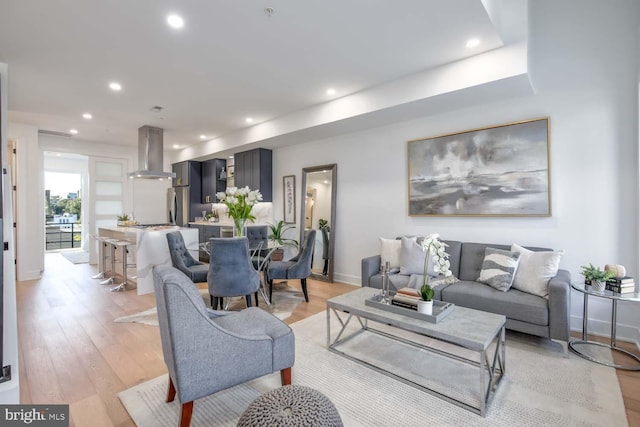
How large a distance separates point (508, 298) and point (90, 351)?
3.94 meters

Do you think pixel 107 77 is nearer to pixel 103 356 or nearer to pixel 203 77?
pixel 203 77

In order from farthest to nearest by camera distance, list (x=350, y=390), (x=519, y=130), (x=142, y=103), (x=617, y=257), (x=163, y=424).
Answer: (x=142, y=103)
(x=519, y=130)
(x=617, y=257)
(x=350, y=390)
(x=163, y=424)

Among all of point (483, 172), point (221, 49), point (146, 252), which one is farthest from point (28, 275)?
point (483, 172)

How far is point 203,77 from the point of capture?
371 cm

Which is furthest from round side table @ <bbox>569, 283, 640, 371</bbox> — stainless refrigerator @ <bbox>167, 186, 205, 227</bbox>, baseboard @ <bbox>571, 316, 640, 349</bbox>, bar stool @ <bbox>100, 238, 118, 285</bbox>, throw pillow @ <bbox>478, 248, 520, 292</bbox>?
stainless refrigerator @ <bbox>167, 186, 205, 227</bbox>

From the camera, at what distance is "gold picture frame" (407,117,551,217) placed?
11.3 feet

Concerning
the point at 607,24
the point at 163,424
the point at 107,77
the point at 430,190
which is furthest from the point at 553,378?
the point at 107,77

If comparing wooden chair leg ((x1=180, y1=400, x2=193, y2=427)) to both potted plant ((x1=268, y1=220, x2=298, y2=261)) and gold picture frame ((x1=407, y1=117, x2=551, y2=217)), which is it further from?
potted plant ((x1=268, y1=220, x2=298, y2=261))

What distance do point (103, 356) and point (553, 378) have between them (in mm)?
3740

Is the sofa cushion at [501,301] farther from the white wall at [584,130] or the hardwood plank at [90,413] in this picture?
the hardwood plank at [90,413]

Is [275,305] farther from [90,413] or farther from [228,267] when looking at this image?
[90,413]

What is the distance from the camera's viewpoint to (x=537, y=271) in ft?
9.75

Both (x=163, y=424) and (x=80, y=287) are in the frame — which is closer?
(x=163, y=424)

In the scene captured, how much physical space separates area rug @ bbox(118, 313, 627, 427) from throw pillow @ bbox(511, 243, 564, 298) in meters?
0.61
